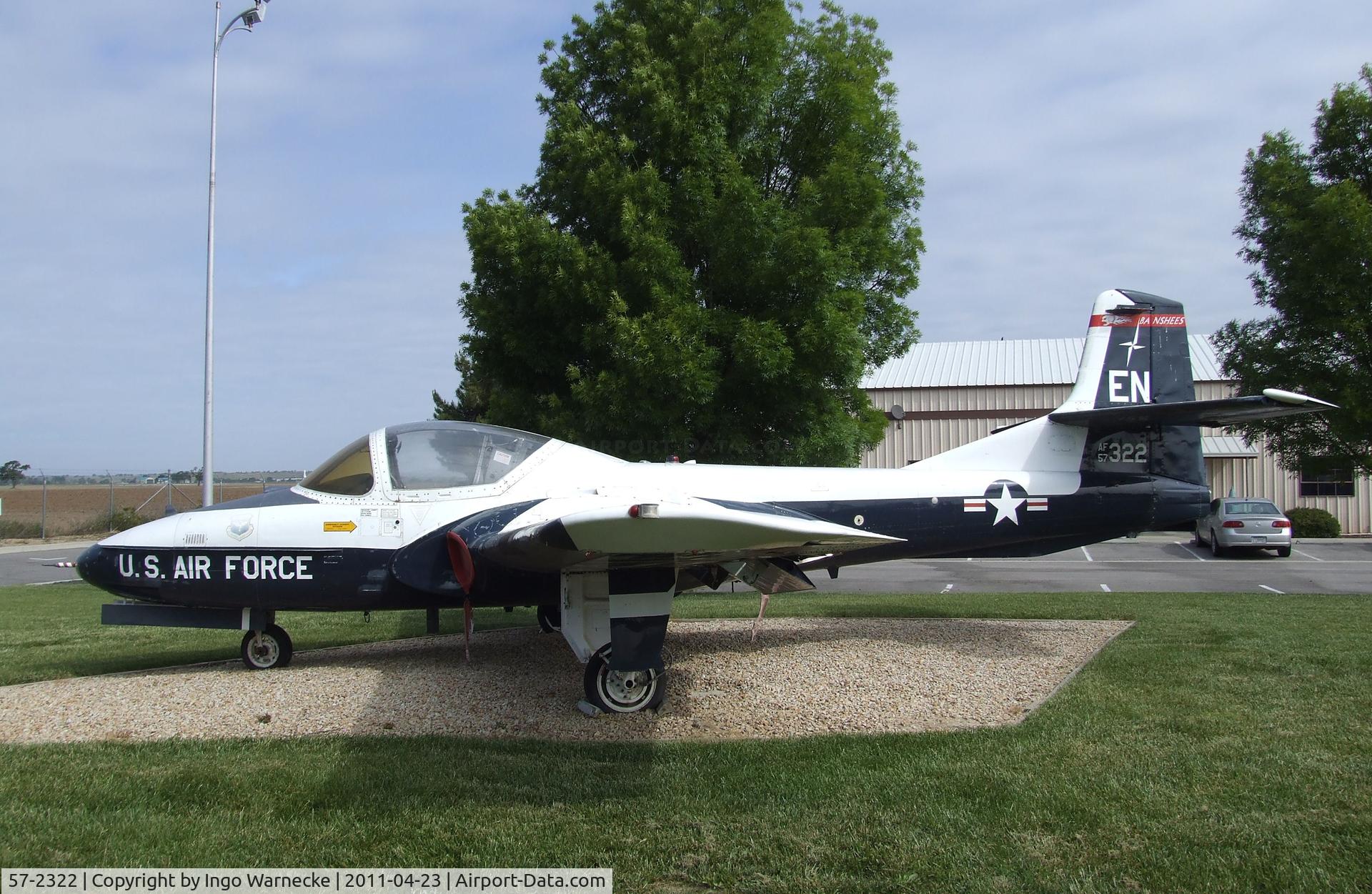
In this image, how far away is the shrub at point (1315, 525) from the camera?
30.3 meters

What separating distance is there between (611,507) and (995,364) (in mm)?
34663

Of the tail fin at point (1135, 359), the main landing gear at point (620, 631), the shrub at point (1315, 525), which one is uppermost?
the tail fin at point (1135, 359)

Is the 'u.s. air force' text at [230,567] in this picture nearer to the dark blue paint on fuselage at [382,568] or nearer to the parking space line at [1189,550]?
the dark blue paint on fuselage at [382,568]

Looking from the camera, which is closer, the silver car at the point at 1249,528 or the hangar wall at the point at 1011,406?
the silver car at the point at 1249,528

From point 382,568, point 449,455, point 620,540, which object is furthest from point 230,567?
point 620,540

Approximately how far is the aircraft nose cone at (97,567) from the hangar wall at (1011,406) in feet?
90.4

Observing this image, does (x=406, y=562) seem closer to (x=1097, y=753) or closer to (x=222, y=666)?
(x=222, y=666)

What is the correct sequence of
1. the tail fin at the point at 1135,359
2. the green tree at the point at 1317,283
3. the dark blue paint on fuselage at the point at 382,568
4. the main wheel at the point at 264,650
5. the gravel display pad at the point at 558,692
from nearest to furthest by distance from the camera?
the gravel display pad at the point at 558,692 < the dark blue paint on fuselage at the point at 382,568 < the main wheel at the point at 264,650 < the tail fin at the point at 1135,359 < the green tree at the point at 1317,283

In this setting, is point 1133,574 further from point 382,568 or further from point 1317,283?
point 382,568

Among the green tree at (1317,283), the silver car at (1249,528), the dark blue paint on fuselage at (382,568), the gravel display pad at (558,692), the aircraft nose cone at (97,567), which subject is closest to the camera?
the gravel display pad at (558,692)

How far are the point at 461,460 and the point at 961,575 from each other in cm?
1345

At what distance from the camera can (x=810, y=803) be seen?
4750 millimetres

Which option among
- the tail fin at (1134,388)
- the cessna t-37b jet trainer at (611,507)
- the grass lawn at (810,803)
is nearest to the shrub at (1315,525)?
the tail fin at (1134,388)

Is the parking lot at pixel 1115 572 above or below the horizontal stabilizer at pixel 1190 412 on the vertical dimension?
below
